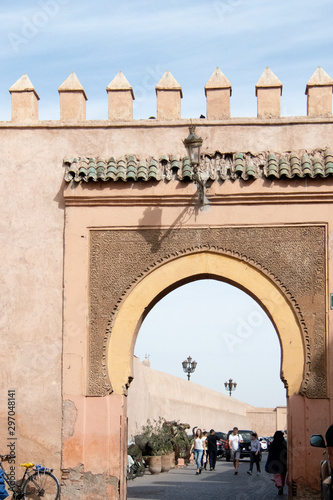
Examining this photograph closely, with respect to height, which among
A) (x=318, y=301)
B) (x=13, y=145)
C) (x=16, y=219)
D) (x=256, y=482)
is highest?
(x=13, y=145)

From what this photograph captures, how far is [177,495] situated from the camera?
43.0ft

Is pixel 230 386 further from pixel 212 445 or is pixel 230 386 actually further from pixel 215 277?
pixel 215 277

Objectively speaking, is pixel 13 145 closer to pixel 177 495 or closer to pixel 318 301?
pixel 318 301

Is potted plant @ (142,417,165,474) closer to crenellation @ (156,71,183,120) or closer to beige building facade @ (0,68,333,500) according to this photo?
beige building facade @ (0,68,333,500)

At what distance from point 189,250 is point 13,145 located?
260 cm

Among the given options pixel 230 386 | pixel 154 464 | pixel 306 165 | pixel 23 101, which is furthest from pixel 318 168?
pixel 230 386

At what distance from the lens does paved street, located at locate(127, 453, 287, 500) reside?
13070 millimetres

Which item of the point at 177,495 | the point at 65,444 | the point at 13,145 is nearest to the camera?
the point at 65,444

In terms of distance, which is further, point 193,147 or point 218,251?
point 218,251

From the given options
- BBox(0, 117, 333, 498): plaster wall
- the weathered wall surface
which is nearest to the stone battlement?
BBox(0, 117, 333, 498): plaster wall

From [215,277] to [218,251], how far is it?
0.34m

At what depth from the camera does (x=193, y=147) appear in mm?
10203

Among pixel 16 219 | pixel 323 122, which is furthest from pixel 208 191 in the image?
pixel 16 219

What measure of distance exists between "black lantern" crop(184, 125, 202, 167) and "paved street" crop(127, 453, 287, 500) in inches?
Answer: 196
